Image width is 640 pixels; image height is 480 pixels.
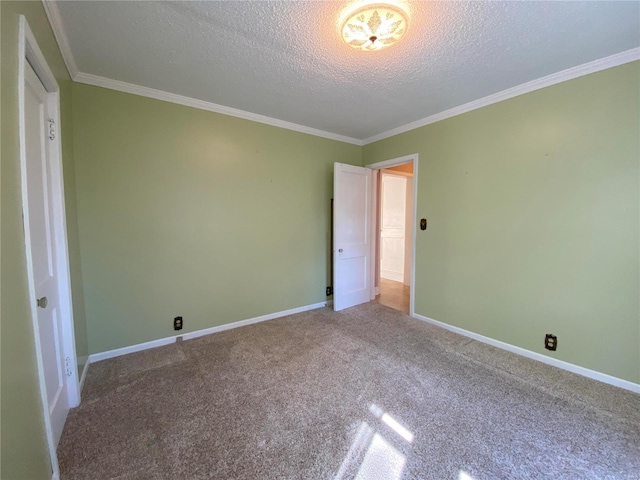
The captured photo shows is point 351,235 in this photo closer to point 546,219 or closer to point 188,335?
point 546,219

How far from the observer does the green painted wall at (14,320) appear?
2.98ft

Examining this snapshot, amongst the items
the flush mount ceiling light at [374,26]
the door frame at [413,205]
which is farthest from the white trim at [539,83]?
the flush mount ceiling light at [374,26]

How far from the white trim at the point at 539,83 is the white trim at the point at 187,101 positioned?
1422mm

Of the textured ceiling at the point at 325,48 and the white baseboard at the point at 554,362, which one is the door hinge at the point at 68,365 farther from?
the white baseboard at the point at 554,362

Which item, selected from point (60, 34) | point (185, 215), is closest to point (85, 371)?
point (185, 215)

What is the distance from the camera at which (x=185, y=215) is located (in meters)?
2.75

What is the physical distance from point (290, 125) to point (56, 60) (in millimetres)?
2179

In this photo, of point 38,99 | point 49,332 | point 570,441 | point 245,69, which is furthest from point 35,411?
point 570,441

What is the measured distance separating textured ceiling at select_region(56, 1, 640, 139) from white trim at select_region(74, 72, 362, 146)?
0.07 m

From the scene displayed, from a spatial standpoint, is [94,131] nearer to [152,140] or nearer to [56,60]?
[152,140]

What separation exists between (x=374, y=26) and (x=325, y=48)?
443mm

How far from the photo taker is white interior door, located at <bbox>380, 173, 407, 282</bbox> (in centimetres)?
564

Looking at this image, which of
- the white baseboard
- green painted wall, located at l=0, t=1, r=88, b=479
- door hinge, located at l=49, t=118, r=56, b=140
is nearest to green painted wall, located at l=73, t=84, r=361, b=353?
door hinge, located at l=49, t=118, r=56, b=140

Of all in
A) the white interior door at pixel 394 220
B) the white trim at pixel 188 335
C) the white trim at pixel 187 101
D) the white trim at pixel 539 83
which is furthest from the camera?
the white interior door at pixel 394 220
